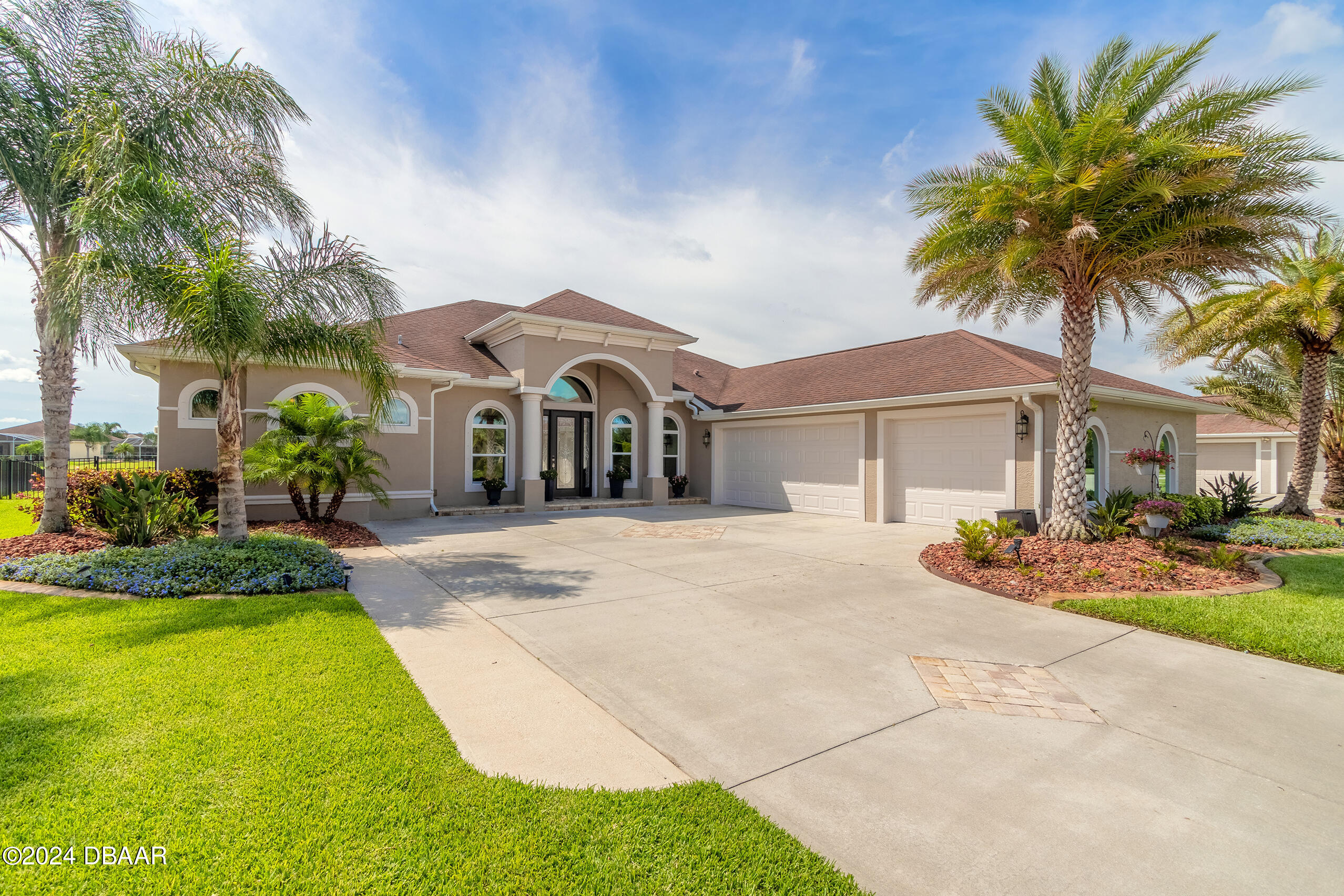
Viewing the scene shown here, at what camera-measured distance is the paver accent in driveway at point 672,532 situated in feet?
37.6

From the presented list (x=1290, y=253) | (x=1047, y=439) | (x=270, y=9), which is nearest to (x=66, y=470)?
(x=270, y=9)

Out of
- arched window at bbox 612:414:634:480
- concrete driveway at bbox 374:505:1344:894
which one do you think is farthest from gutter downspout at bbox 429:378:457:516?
concrete driveway at bbox 374:505:1344:894

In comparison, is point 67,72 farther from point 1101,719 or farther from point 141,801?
point 1101,719

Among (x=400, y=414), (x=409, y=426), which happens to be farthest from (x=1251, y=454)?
(x=400, y=414)

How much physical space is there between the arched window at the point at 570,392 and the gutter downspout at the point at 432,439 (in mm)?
3402

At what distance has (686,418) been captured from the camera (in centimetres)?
1964

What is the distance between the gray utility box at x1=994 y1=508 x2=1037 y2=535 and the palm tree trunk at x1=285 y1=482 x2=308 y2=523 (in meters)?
12.5

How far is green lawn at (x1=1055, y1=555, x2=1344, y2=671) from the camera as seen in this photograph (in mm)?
5195

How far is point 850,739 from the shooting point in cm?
360

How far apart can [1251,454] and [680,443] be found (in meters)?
20.5

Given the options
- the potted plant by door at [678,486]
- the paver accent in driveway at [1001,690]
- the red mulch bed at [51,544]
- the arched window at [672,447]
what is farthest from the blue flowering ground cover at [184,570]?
the arched window at [672,447]

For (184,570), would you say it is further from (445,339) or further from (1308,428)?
(1308,428)

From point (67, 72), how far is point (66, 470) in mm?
5701

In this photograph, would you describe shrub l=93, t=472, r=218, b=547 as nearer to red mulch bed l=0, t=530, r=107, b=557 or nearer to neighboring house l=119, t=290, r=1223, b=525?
red mulch bed l=0, t=530, r=107, b=557
